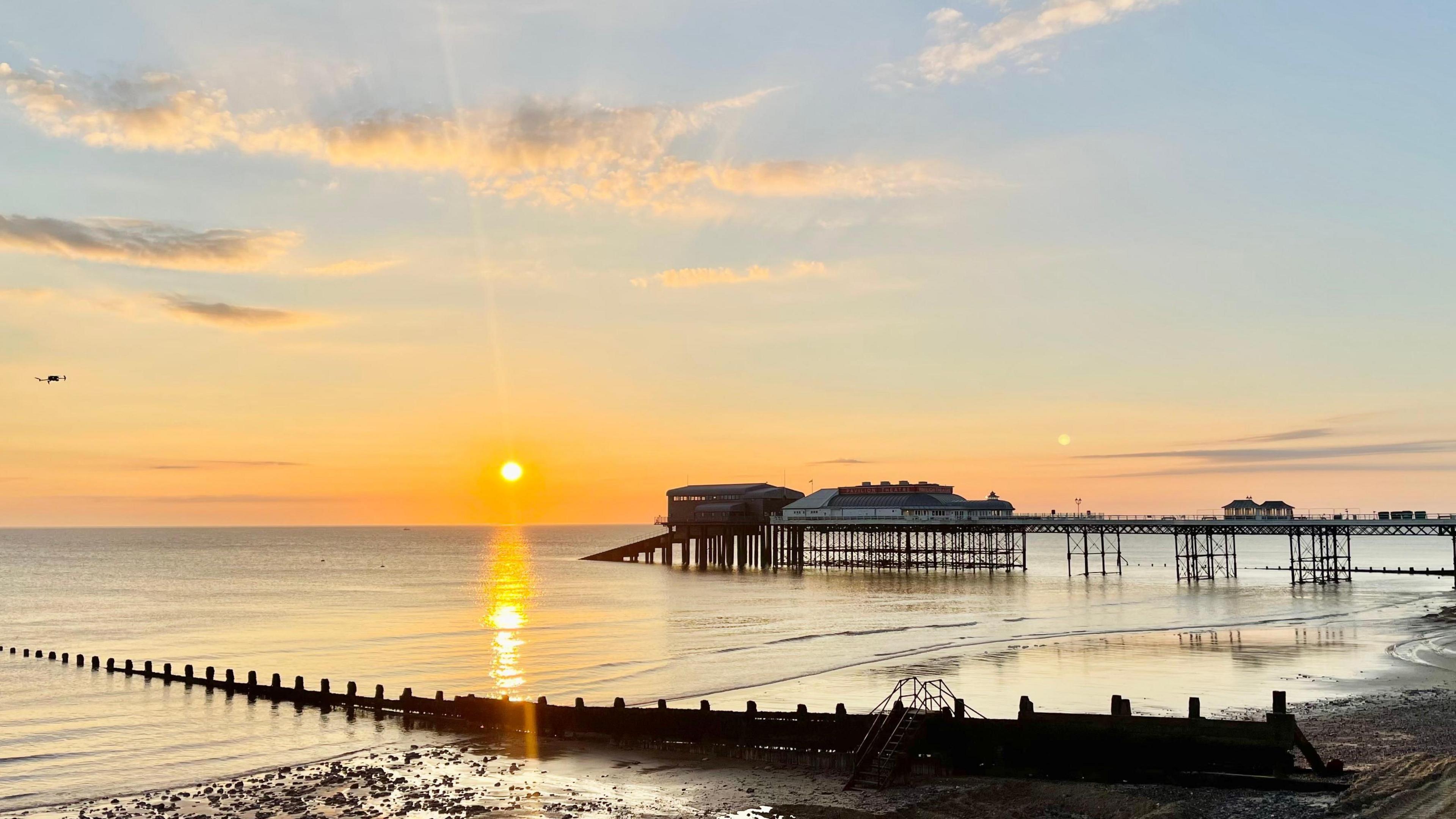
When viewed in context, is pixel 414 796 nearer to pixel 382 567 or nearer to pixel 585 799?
pixel 585 799

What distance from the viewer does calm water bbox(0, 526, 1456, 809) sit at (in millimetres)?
39375

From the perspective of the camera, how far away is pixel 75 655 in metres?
61.7

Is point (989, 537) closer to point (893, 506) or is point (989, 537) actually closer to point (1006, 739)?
point (893, 506)

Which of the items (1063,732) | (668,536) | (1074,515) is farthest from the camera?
(668,536)

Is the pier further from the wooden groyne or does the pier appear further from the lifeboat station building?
the wooden groyne

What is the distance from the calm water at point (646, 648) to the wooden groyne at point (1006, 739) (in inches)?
335

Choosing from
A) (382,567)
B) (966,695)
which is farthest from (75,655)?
(382,567)

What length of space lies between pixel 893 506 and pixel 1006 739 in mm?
113560

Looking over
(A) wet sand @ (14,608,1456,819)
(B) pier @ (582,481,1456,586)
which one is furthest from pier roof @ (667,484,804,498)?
(A) wet sand @ (14,608,1456,819)

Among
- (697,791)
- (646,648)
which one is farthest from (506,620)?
(697,791)

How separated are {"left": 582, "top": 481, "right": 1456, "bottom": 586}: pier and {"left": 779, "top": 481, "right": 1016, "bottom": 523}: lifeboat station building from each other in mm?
156

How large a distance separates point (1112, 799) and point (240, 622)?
79.0 meters

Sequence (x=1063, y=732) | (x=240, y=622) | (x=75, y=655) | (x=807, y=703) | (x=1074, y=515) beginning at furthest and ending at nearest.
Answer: (x=1074, y=515) → (x=240, y=622) → (x=75, y=655) → (x=807, y=703) → (x=1063, y=732)

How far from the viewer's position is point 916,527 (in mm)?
135000
